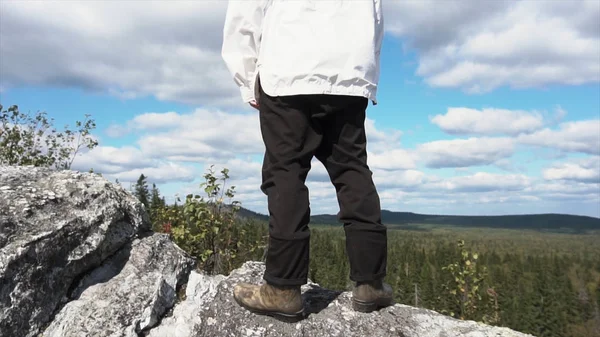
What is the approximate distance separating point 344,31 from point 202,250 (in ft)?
16.3

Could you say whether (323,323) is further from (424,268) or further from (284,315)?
(424,268)

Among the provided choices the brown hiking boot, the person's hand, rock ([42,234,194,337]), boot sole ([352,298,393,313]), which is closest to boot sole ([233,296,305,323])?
the brown hiking boot

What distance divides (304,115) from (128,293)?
2.51 meters

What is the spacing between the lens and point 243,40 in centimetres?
386

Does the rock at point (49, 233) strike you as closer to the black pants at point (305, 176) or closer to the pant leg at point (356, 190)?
the black pants at point (305, 176)

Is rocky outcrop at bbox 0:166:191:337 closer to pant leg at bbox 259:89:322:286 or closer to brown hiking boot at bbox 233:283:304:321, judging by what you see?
brown hiking boot at bbox 233:283:304:321

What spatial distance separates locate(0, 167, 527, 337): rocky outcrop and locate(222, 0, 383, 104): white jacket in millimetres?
1964

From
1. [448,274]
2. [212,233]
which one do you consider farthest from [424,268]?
[212,233]

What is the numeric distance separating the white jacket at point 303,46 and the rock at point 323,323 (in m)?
1.91

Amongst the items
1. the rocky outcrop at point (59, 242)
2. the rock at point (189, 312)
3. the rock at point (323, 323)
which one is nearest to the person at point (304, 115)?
the rock at point (323, 323)

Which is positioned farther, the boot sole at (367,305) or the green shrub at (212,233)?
the green shrub at (212,233)

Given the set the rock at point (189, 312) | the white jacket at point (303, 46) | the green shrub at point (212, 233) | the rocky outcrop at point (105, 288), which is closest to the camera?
the white jacket at point (303, 46)

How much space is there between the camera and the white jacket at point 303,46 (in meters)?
3.50

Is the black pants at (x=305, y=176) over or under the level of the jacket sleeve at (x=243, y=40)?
under
